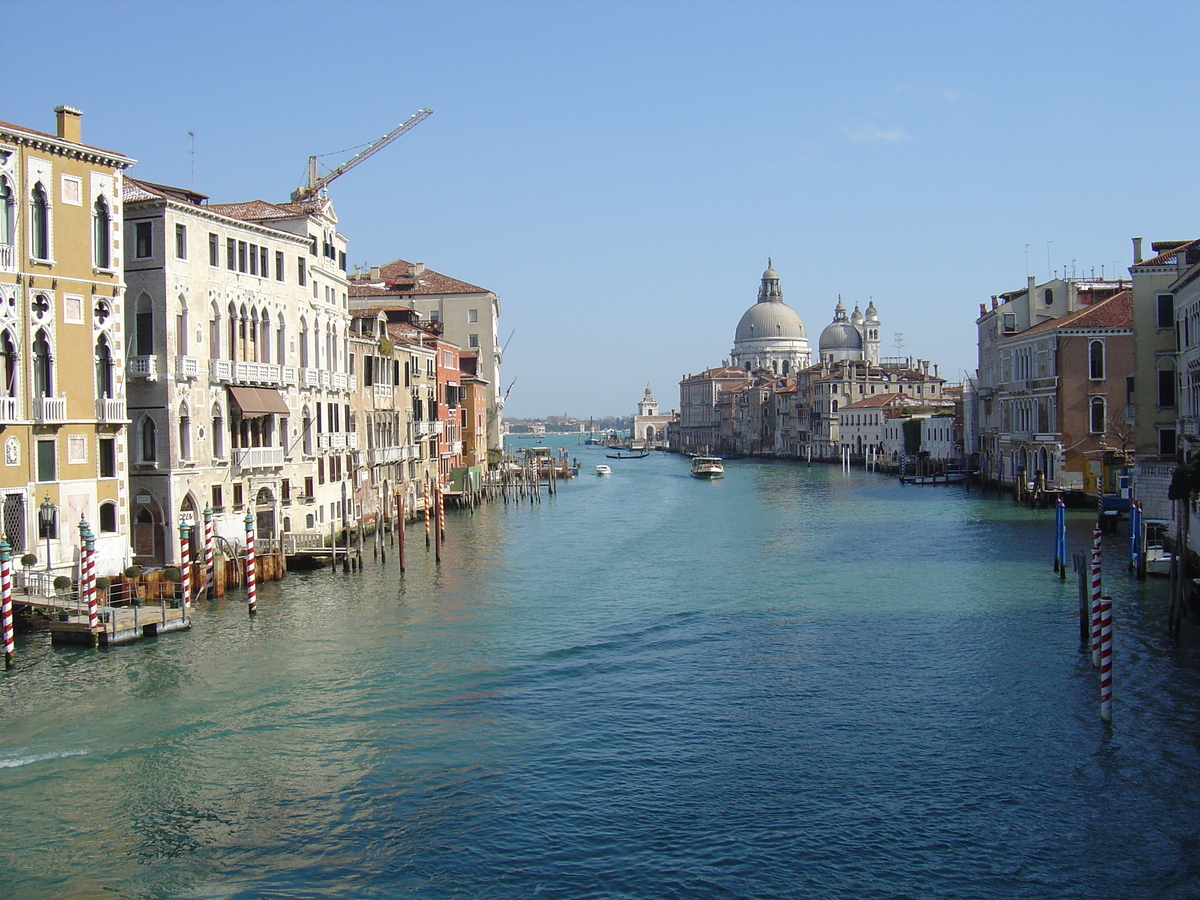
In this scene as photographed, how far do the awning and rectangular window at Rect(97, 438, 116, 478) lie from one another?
150 inches

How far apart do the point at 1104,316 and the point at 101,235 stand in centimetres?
3048

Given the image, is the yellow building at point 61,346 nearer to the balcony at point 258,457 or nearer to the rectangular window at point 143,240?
the rectangular window at point 143,240

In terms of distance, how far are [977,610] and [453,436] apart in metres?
27.5

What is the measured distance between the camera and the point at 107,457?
1812cm

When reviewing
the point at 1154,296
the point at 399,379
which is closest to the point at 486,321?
the point at 399,379

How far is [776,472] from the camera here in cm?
7375

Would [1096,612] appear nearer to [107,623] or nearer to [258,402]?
[107,623]

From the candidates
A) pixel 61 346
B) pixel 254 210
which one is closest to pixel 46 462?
pixel 61 346

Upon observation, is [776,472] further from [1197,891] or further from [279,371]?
[1197,891]

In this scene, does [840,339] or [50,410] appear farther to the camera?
[840,339]

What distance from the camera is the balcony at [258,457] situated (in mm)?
22016

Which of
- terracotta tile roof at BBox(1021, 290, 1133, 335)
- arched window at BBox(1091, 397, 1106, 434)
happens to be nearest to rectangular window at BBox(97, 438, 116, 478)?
terracotta tile roof at BBox(1021, 290, 1133, 335)

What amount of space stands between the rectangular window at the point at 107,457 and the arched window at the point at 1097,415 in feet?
98.7

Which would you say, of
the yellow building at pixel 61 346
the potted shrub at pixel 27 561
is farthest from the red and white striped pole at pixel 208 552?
the potted shrub at pixel 27 561
